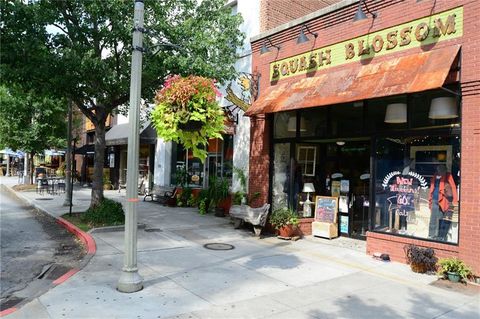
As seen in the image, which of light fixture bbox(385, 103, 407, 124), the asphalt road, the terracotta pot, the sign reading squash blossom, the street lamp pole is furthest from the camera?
the terracotta pot

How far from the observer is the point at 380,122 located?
9391mm

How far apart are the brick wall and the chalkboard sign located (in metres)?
5.99

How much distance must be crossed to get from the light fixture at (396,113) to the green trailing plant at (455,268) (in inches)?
117

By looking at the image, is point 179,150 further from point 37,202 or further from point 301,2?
point 301,2

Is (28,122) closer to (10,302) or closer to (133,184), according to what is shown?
(10,302)

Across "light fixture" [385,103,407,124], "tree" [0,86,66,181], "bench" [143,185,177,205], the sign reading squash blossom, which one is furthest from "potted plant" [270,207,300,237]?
"tree" [0,86,66,181]

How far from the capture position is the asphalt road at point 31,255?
6707mm

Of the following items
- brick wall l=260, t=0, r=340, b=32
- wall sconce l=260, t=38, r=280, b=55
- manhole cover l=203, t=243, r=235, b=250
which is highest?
brick wall l=260, t=0, r=340, b=32

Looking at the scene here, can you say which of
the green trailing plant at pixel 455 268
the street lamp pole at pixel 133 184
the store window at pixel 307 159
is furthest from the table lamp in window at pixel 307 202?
the street lamp pole at pixel 133 184

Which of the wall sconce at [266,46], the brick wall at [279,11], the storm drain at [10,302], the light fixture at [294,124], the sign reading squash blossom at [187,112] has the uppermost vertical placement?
the brick wall at [279,11]

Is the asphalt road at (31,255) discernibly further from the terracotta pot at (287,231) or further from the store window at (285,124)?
the store window at (285,124)

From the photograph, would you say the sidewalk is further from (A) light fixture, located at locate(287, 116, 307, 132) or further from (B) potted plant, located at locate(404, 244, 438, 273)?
(A) light fixture, located at locate(287, 116, 307, 132)

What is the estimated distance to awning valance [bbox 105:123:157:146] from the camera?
Answer: 20881 millimetres

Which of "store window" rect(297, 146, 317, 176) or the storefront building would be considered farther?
"store window" rect(297, 146, 317, 176)
